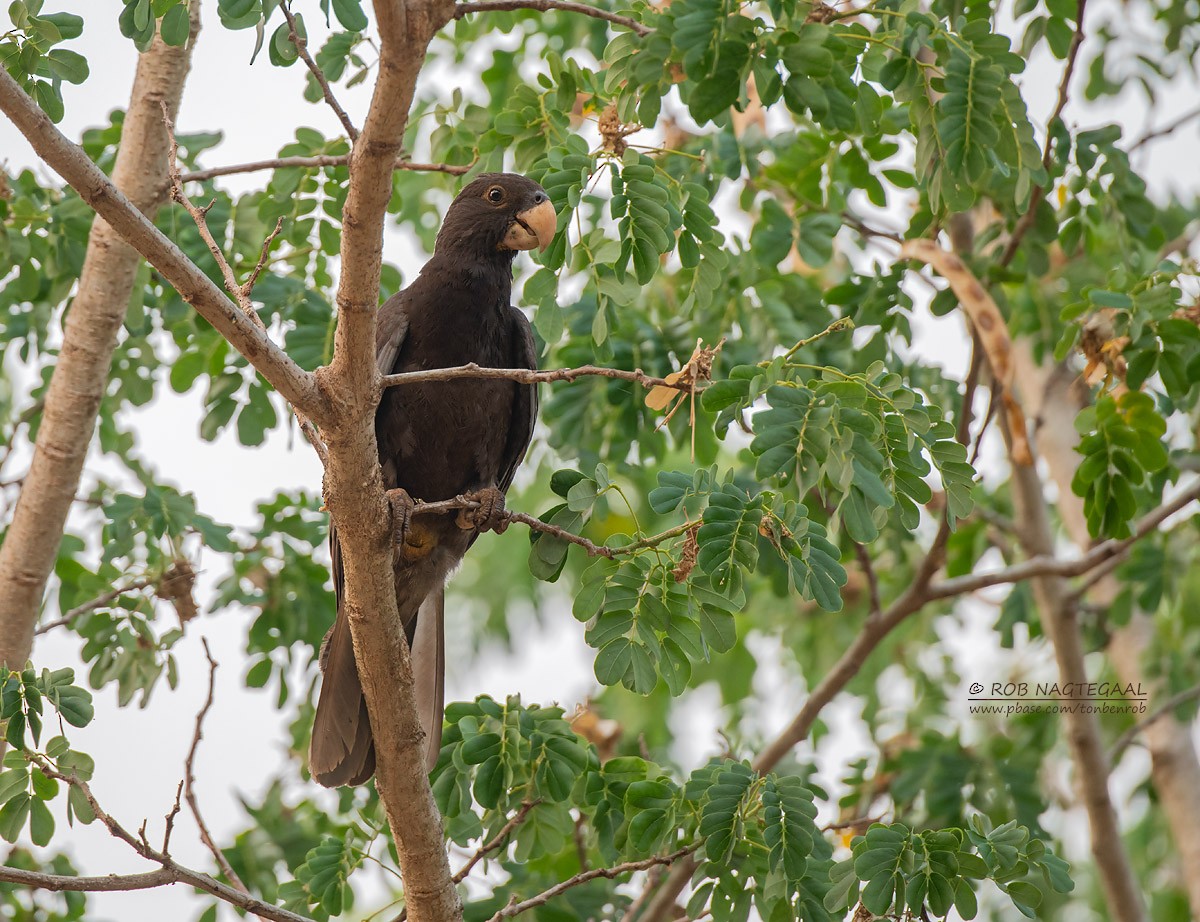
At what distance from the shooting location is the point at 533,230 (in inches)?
131

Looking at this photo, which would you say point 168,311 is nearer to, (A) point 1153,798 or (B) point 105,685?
(B) point 105,685

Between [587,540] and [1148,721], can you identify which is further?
[1148,721]

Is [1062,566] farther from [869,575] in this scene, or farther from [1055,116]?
[1055,116]

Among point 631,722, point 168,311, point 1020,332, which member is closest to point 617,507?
point 631,722

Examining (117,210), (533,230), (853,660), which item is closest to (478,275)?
(533,230)

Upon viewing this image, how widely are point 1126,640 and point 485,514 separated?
317cm

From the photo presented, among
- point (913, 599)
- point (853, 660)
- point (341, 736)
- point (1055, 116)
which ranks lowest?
point (341, 736)

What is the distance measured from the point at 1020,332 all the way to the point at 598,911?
2.71 m

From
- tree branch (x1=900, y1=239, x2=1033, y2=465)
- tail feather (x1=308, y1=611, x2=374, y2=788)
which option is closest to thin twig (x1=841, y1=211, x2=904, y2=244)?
tree branch (x1=900, y1=239, x2=1033, y2=465)

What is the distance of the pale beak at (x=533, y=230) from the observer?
319 centimetres

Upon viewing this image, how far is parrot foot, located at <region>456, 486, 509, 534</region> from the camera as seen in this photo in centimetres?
320

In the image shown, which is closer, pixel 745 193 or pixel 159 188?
pixel 159 188

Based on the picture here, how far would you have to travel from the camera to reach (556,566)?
2598mm

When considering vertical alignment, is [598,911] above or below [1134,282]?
below
